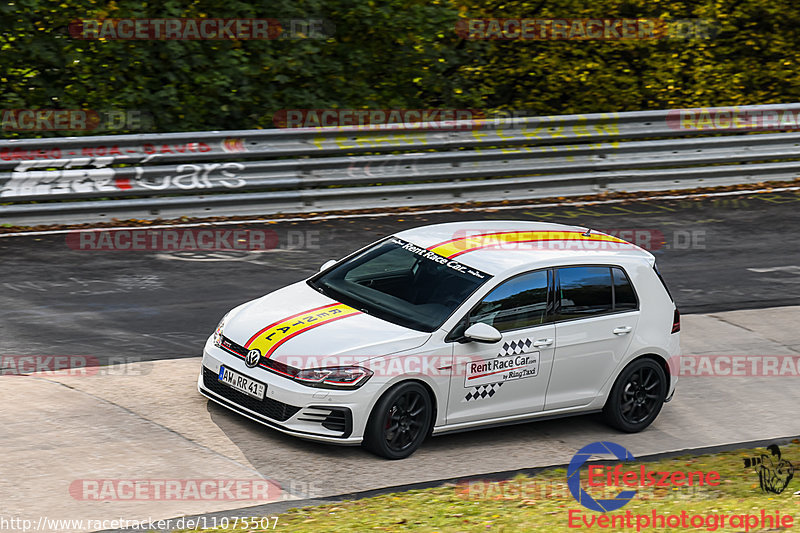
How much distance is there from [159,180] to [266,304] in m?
6.29

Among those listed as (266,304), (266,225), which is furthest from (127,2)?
(266,304)

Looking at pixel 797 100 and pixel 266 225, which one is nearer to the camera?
pixel 266 225

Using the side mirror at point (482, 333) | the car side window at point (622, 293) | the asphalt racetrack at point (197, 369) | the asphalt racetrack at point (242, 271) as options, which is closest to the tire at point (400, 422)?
the asphalt racetrack at point (197, 369)

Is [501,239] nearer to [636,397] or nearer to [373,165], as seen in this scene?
[636,397]

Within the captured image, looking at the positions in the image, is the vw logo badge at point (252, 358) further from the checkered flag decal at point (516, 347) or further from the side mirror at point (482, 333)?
the checkered flag decal at point (516, 347)

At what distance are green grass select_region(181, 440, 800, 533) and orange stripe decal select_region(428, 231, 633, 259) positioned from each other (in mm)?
2007

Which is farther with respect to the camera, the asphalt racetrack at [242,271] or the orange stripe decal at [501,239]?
the asphalt racetrack at [242,271]

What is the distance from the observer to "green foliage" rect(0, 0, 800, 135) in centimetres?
1620

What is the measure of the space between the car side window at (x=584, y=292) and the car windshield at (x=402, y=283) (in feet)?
2.47

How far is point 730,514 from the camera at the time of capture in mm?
7078

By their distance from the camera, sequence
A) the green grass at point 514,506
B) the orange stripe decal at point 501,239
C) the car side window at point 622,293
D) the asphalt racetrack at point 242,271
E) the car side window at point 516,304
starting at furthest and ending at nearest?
the asphalt racetrack at point 242,271 < the car side window at point 622,293 < the orange stripe decal at point 501,239 < the car side window at point 516,304 < the green grass at point 514,506

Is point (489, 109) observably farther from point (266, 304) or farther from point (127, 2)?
point (266, 304)

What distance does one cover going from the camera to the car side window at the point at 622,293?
30.9ft

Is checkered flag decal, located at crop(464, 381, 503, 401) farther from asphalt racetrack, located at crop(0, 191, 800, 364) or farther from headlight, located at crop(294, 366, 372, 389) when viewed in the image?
asphalt racetrack, located at crop(0, 191, 800, 364)
